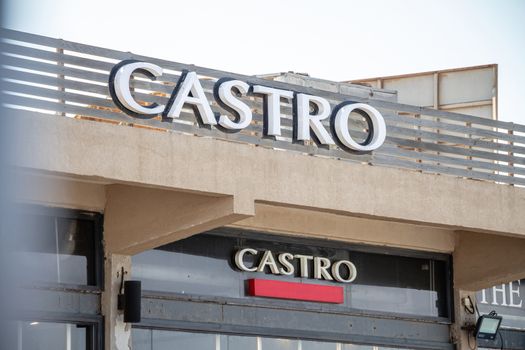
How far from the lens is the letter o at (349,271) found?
12516mm

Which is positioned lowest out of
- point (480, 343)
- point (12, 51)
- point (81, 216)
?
point (480, 343)

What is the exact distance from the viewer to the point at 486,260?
13367 millimetres

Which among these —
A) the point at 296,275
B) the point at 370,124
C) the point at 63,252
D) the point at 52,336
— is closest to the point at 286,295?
the point at 296,275

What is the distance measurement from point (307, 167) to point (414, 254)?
349 centimetres

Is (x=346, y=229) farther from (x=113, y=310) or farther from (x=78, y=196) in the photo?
(x=78, y=196)

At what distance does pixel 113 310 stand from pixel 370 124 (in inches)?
135

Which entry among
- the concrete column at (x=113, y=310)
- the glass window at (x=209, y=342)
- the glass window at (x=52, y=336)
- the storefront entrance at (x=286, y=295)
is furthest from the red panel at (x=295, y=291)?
the glass window at (x=52, y=336)

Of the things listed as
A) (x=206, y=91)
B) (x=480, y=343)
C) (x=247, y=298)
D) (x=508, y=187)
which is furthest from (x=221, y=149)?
(x=480, y=343)

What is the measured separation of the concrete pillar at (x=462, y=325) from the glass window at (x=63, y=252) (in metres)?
5.45

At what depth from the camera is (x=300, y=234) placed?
1219cm

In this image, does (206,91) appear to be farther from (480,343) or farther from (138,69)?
(480,343)

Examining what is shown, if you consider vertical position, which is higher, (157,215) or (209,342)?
(157,215)

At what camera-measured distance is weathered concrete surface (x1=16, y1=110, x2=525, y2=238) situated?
8.79 meters

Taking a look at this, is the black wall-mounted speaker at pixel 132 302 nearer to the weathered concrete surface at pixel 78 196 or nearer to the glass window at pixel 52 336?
the glass window at pixel 52 336
